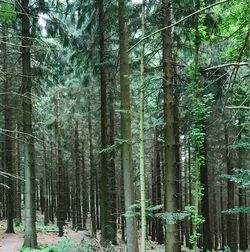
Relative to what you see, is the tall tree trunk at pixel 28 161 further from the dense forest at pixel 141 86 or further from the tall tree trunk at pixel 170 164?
the tall tree trunk at pixel 170 164

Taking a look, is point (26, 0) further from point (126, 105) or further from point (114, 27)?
point (126, 105)

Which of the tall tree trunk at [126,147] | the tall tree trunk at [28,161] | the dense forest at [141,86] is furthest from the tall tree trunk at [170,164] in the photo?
the tall tree trunk at [28,161]

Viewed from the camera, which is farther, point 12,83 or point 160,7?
point 12,83

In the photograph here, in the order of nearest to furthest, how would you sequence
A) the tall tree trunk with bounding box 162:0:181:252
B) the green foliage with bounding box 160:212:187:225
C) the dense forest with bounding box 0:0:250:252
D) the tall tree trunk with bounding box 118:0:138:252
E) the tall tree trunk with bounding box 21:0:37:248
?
the dense forest with bounding box 0:0:250:252
the green foliage with bounding box 160:212:187:225
the tall tree trunk with bounding box 162:0:181:252
the tall tree trunk with bounding box 118:0:138:252
the tall tree trunk with bounding box 21:0:37:248

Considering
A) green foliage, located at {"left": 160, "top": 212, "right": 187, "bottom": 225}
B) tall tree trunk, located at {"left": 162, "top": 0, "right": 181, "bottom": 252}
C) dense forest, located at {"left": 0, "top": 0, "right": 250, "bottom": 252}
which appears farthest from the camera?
tall tree trunk, located at {"left": 162, "top": 0, "right": 181, "bottom": 252}

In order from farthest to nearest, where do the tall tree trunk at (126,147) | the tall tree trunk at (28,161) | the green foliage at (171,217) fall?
the tall tree trunk at (28,161), the tall tree trunk at (126,147), the green foliage at (171,217)

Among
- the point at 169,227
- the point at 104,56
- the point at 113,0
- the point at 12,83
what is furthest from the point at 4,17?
the point at 12,83

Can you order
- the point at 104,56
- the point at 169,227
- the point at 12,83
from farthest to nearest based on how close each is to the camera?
1. the point at 12,83
2. the point at 104,56
3. the point at 169,227

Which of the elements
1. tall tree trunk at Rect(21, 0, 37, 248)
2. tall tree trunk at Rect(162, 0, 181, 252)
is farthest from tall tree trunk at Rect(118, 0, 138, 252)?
tall tree trunk at Rect(21, 0, 37, 248)

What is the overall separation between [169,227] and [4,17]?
6028mm

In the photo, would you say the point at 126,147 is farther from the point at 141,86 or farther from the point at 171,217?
the point at 171,217

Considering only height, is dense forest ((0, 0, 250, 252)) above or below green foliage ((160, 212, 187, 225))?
above

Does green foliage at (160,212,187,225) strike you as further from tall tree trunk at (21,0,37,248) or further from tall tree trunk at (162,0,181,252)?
tall tree trunk at (21,0,37,248)

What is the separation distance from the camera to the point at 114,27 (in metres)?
16.1
